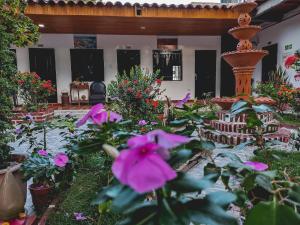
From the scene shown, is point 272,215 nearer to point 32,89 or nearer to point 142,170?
point 142,170

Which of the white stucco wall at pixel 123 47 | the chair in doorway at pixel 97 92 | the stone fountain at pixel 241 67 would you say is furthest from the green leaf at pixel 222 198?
the white stucco wall at pixel 123 47

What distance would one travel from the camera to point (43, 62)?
10.8 m

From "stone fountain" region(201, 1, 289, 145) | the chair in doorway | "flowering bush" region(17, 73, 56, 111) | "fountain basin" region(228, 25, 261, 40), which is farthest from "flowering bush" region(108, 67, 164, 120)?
the chair in doorway

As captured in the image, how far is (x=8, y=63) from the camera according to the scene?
2311mm

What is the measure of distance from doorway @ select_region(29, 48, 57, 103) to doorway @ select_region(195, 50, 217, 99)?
5929mm

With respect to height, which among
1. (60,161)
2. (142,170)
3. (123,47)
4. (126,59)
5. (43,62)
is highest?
(123,47)

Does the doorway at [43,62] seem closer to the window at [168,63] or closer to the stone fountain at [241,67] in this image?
the window at [168,63]

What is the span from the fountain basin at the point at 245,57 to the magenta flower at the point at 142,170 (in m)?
4.53

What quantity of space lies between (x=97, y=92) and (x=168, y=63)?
128 inches

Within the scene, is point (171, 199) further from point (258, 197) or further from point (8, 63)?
point (8, 63)

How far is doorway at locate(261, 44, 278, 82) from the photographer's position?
381 inches

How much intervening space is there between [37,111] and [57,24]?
3225 millimetres

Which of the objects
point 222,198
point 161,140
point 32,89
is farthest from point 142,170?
point 32,89

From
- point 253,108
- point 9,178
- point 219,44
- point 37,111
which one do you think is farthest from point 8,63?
point 219,44
